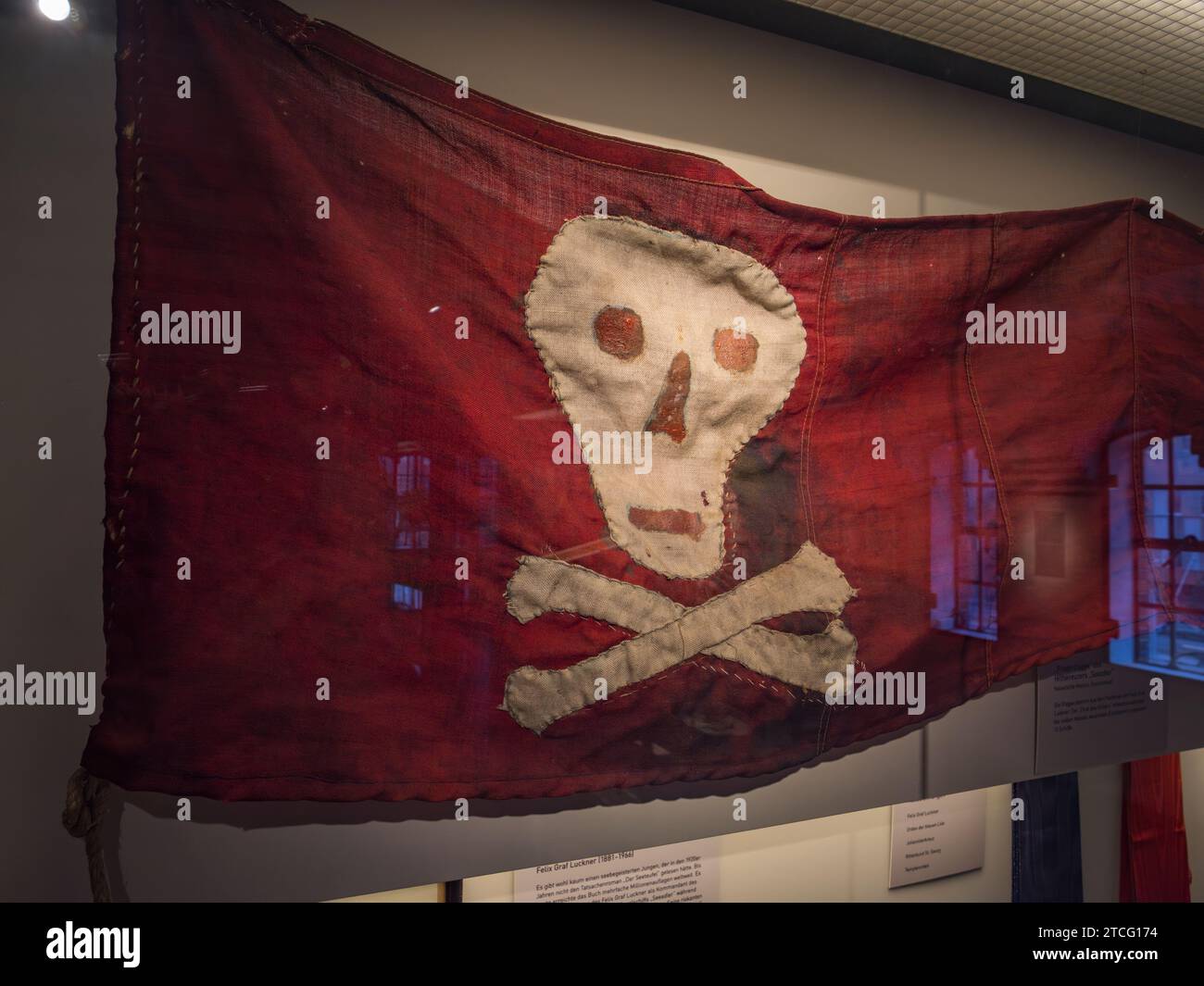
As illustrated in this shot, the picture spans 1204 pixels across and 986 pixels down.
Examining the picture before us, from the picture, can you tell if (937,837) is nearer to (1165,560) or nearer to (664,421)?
(1165,560)

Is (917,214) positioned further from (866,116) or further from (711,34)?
(711,34)

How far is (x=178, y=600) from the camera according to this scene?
0.98 m

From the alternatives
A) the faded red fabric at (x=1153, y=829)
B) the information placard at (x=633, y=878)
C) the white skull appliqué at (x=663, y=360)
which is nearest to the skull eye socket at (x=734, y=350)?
the white skull appliqué at (x=663, y=360)

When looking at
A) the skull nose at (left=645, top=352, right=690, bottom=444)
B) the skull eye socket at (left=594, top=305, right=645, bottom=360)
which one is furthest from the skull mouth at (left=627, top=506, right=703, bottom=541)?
the skull eye socket at (left=594, top=305, right=645, bottom=360)

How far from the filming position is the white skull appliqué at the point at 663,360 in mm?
1217

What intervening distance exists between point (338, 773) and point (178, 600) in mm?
281

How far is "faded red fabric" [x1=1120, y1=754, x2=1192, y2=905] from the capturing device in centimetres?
169

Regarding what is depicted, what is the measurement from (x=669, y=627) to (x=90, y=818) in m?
0.73

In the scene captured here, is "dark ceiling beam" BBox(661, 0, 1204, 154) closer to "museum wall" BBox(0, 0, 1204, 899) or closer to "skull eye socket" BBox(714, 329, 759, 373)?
"museum wall" BBox(0, 0, 1204, 899)

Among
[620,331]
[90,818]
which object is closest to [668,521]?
[620,331]

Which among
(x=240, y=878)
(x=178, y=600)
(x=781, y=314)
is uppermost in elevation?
(x=781, y=314)

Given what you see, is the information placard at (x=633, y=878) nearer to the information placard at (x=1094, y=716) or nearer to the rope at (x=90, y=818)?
the rope at (x=90, y=818)
